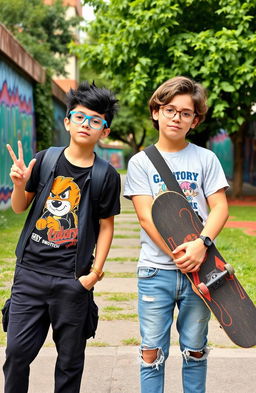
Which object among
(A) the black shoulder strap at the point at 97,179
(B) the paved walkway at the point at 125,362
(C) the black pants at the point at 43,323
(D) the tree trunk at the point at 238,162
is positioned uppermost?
(A) the black shoulder strap at the point at 97,179

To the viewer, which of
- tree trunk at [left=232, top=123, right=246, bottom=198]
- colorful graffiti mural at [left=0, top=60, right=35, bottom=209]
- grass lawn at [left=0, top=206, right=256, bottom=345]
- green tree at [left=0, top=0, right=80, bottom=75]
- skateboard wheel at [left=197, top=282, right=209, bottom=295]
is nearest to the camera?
skateboard wheel at [left=197, top=282, right=209, bottom=295]

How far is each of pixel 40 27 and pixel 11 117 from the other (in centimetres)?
1877

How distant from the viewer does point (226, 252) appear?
7.80 m

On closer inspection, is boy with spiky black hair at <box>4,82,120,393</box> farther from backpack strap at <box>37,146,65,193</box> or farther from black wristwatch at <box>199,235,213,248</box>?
black wristwatch at <box>199,235,213,248</box>

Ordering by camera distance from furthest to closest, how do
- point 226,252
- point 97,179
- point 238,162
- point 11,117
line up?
point 238,162
point 11,117
point 226,252
point 97,179

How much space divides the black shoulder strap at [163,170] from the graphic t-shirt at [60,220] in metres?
0.20

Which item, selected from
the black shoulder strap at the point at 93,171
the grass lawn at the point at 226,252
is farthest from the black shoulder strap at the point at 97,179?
the grass lawn at the point at 226,252

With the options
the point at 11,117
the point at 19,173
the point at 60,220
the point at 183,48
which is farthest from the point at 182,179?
the point at 11,117

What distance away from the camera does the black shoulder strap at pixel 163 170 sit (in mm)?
2686

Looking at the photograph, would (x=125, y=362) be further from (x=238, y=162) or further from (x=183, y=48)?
(x=238, y=162)

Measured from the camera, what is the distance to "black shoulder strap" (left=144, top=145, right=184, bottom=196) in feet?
8.81

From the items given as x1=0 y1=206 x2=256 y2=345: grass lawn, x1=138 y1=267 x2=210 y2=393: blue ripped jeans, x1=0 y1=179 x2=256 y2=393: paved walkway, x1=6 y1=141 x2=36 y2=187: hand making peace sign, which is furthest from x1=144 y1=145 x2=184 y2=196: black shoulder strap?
x1=0 y1=206 x2=256 y2=345: grass lawn

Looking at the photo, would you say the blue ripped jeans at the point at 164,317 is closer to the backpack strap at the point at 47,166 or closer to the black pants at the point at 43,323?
the black pants at the point at 43,323

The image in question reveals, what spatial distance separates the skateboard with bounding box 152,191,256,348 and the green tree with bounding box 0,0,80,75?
84.8 feet
